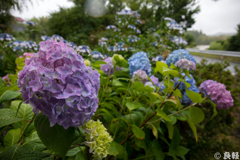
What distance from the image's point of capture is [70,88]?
513 mm

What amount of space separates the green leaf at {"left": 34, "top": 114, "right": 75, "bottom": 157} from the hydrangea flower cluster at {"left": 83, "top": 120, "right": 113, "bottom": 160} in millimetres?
96

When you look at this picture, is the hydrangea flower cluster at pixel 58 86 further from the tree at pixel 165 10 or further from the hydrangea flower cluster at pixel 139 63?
the tree at pixel 165 10

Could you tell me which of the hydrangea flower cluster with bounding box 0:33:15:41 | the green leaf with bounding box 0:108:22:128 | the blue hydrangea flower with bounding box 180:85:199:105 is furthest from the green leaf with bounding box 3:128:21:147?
the hydrangea flower cluster with bounding box 0:33:15:41

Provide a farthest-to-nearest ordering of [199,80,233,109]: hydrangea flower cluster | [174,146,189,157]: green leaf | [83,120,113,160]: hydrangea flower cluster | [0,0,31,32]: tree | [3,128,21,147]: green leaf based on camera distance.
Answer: [0,0,31,32]: tree
[199,80,233,109]: hydrangea flower cluster
[174,146,189,157]: green leaf
[3,128,21,147]: green leaf
[83,120,113,160]: hydrangea flower cluster

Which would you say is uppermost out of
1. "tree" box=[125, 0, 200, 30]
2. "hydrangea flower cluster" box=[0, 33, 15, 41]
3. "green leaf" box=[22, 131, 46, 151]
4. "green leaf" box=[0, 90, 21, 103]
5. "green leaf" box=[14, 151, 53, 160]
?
"tree" box=[125, 0, 200, 30]

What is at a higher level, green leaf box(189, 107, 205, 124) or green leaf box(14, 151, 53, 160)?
green leaf box(14, 151, 53, 160)

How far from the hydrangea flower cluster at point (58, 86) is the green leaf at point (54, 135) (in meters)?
0.04

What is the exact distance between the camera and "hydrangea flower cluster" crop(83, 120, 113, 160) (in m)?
0.62

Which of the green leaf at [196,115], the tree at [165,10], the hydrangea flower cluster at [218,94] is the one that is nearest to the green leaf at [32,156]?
the green leaf at [196,115]

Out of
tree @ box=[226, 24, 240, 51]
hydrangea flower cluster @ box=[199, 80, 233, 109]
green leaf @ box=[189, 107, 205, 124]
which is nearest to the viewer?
green leaf @ box=[189, 107, 205, 124]

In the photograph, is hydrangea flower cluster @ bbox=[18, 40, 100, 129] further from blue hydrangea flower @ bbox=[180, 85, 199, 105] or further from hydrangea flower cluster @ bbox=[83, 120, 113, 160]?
blue hydrangea flower @ bbox=[180, 85, 199, 105]

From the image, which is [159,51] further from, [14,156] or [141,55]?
[14,156]

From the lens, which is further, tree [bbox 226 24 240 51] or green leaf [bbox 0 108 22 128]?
tree [bbox 226 24 240 51]

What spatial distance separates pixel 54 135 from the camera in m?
0.54
